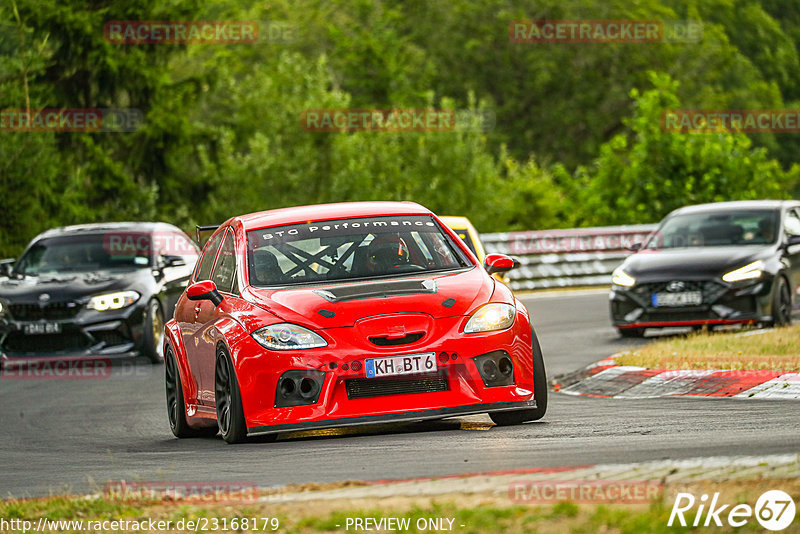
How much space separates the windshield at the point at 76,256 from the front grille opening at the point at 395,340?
30.8 feet

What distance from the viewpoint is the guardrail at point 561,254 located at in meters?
30.3

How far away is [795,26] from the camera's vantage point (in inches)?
3836

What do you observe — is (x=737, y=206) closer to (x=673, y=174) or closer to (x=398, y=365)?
(x=398, y=365)

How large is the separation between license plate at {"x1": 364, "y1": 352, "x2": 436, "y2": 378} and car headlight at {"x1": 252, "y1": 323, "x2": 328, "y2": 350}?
1.00ft

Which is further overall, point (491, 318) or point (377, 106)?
point (377, 106)

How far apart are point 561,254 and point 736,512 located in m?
25.5

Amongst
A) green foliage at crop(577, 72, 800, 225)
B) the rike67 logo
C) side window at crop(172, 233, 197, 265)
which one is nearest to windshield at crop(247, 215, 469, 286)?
the rike67 logo

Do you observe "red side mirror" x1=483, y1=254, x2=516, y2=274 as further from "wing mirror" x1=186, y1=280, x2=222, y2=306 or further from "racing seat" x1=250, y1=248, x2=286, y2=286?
"wing mirror" x1=186, y1=280, x2=222, y2=306

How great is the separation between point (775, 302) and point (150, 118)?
22356mm

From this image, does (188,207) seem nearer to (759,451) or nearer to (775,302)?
(775,302)

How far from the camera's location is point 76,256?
1834 centimetres

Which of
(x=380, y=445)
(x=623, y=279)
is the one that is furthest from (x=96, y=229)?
(x=380, y=445)

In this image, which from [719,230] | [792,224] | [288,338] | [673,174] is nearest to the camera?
[288,338]

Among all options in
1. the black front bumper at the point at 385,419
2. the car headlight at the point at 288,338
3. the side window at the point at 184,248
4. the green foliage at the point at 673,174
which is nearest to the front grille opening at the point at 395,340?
the car headlight at the point at 288,338
